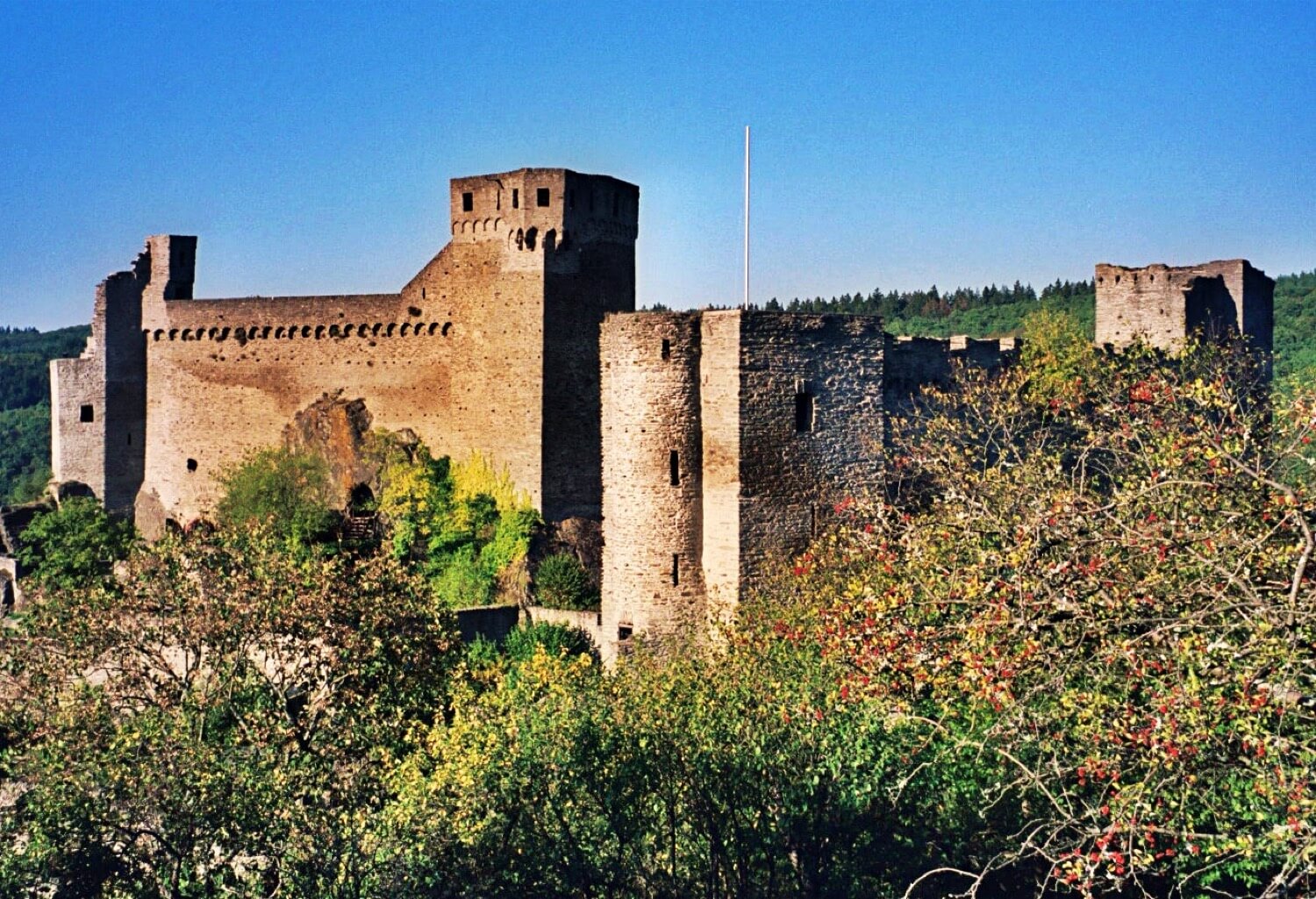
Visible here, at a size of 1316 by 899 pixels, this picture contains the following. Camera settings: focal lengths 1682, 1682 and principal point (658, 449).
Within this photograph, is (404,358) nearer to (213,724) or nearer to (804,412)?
(804,412)

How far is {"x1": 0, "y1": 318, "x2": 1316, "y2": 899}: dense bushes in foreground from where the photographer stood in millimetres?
13969

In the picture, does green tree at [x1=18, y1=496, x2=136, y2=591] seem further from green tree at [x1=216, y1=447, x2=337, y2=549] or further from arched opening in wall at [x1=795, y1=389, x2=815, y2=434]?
arched opening in wall at [x1=795, y1=389, x2=815, y2=434]

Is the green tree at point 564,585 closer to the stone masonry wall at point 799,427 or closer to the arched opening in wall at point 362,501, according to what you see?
the arched opening in wall at point 362,501

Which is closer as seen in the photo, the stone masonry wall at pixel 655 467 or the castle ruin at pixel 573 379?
the castle ruin at pixel 573 379

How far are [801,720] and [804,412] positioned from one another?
7.66 meters

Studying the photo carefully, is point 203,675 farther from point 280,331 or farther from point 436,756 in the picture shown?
point 280,331

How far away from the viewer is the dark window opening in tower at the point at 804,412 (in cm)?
2742

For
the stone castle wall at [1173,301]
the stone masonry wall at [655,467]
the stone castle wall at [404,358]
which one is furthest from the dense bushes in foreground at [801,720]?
the stone castle wall at [1173,301]

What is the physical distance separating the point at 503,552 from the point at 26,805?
694 inches

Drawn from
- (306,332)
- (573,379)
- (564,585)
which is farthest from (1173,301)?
(306,332)

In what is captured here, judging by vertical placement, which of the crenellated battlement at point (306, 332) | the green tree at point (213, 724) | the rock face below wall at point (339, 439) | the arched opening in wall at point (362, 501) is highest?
the crenellated battlement at point (306, 332)

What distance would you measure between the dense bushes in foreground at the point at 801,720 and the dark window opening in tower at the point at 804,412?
216 centimetres

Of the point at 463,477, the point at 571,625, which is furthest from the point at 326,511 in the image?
the point at 571,625

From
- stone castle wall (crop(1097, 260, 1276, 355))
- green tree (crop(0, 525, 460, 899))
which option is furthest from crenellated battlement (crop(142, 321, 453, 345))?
stone castle wall (crop(1097, 260, 1276, 355))
